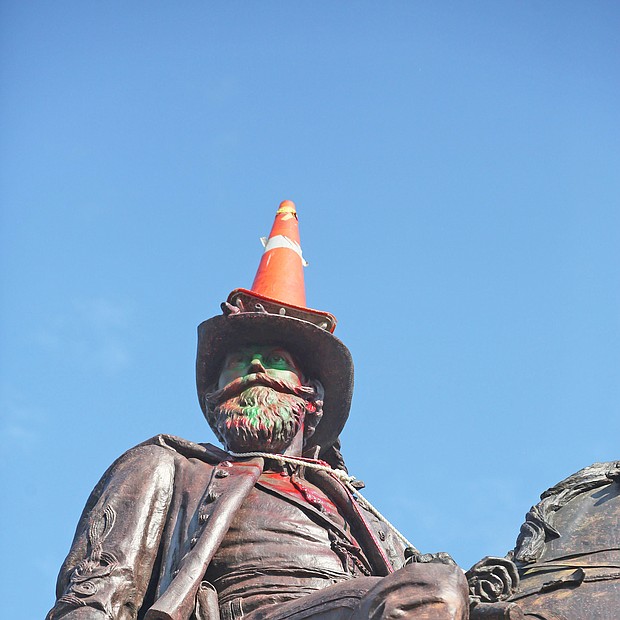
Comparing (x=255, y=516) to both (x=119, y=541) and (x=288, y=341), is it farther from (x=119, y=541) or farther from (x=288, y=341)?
(x=288, y=341)

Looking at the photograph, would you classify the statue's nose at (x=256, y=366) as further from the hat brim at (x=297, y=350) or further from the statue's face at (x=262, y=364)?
the hat brim at (x=297, y=350)

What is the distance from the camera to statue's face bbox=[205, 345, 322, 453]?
9836mm

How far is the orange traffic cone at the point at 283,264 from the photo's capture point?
443 inches

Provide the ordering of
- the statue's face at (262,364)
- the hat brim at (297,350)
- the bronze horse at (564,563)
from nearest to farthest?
the bronze horse at (564,563), the statue's face at (262,364), the hat brim at (297,350)

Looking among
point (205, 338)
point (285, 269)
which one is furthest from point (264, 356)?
point (285, 269)

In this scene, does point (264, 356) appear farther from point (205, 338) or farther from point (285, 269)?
point (285, 269)

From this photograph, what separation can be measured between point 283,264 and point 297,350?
1.30m

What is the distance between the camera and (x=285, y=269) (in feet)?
38.1

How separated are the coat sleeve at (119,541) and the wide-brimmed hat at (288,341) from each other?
1.21 meters

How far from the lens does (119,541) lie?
875cm

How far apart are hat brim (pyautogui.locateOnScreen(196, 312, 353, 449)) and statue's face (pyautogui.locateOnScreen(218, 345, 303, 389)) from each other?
2.6 inches

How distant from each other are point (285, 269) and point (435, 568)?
493 centimetres

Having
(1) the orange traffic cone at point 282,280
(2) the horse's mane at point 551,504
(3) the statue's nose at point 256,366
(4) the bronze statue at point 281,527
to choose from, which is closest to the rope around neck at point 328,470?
(4) the bronze statue at point 281,527

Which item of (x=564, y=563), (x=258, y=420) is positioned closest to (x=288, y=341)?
(x=258, y=420)
